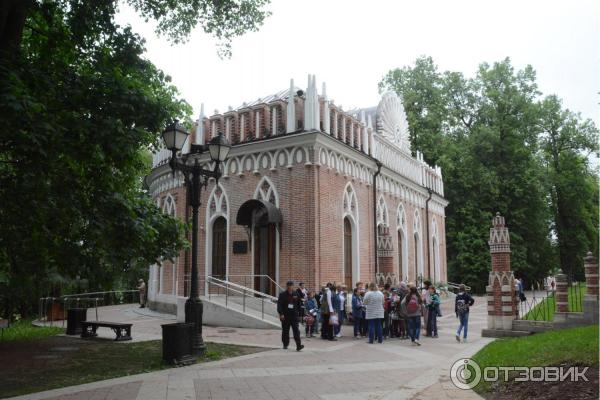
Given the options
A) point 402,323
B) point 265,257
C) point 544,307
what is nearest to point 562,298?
point 544,307

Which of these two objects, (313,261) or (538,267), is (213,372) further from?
(538,267)

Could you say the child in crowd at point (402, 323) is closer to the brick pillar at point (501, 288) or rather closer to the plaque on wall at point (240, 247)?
the brick pillar at point (501, 288)

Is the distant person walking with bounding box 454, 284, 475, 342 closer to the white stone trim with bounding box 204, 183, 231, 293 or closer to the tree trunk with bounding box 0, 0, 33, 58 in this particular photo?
the white stone trim with bounding box 204, 183, 231, 293

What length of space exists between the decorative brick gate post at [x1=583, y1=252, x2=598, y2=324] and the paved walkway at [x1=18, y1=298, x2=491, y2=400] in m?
3.54

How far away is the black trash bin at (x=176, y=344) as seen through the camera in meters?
9.66

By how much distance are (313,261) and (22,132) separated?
11.2 m

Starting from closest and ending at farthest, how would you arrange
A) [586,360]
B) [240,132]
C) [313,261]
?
[586,360] < [313,261] < [240,132]

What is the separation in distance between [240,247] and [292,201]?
2.76 m

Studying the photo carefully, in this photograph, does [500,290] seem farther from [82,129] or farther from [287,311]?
[82,129]

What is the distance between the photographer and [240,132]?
19.9m

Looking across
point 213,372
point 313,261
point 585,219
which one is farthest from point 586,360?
point 585,219

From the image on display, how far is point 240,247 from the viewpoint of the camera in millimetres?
18656

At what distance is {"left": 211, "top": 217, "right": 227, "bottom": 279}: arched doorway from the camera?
64.0ft

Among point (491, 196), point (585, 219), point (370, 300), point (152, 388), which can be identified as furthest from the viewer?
point (585, 219)
